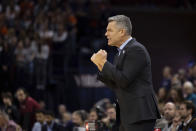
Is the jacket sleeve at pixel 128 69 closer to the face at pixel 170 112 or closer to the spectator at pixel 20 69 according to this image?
the face at pixel 170 112

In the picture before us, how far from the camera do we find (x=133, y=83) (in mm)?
4195

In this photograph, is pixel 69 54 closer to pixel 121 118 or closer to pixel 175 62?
pixel 175 62

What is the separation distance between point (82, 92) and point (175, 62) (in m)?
4.94

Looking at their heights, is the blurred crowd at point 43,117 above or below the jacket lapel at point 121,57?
below

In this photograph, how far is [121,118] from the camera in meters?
4.30

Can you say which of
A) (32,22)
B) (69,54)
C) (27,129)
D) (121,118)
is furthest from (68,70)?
(121,118)

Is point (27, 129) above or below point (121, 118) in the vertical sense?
below

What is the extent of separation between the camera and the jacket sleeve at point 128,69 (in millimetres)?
4105

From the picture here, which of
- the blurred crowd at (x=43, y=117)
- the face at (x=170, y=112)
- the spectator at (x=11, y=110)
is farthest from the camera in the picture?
the spectator at (x=11, y=110)

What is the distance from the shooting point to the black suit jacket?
4.14 meters

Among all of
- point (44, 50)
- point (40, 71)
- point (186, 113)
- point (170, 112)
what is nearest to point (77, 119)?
point (170, 112)

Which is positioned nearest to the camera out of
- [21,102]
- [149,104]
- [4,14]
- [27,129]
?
[149,104]

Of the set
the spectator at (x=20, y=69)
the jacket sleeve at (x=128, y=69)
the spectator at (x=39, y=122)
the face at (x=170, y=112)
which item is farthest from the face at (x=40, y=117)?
the jacket sleeve at (x=128, y=69)

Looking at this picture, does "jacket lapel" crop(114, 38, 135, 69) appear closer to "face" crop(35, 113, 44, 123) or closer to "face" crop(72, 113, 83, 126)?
"face" crop(72, 113, 83, 126)
